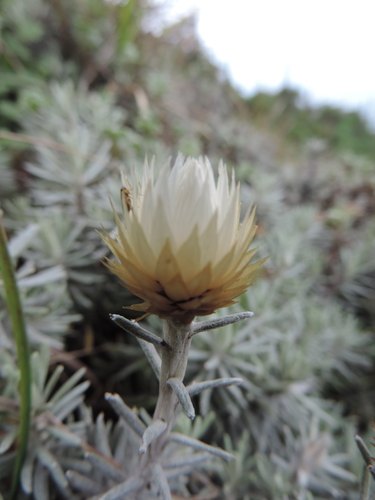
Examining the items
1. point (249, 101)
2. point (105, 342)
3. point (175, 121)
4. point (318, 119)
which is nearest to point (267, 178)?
point (175, 121)

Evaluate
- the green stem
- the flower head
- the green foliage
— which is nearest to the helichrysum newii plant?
the flower head

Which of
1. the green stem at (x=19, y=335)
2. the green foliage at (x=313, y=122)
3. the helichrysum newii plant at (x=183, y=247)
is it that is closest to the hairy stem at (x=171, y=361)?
the helichrysum newii plant at (x=183, y=247)

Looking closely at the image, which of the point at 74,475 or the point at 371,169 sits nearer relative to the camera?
the point at 74,475

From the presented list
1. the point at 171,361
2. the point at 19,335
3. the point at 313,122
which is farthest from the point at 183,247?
the point at 313,122

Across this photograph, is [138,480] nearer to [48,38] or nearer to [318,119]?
[48,38]

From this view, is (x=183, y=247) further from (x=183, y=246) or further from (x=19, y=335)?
(x=19, y=335)

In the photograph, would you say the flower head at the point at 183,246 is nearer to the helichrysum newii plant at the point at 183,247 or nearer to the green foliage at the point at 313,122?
the helichrysum newii plant at the point at 183,247
